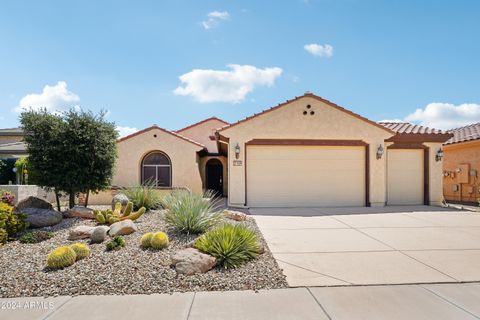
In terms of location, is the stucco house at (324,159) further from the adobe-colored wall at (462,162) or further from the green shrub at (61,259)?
the green shrub at (61,259)

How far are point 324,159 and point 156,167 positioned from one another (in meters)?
9.40

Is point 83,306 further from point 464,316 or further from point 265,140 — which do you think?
point 265,140

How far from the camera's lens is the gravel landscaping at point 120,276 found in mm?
4883

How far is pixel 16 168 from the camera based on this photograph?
1931 cm

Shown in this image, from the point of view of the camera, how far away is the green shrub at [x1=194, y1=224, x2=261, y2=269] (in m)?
5.67

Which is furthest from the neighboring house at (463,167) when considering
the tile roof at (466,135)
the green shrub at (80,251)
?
the green shrub at (80,251)

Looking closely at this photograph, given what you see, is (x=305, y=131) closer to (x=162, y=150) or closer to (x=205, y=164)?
(x=162, y=150)

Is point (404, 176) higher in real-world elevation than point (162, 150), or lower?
lower

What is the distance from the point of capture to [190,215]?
24.5 ft

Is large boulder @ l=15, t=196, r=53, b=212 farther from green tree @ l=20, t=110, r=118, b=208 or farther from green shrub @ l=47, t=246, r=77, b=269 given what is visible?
green shrub @ l=47, t=246, r=77, b=269

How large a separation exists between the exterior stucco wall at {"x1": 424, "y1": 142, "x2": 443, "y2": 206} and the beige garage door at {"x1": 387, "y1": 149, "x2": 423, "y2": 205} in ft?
1.42

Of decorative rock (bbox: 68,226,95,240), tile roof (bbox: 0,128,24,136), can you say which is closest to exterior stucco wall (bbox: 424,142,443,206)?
decorative rock (bbox: 68,226,95,240)

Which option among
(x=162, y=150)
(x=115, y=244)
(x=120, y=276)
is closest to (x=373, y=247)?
(x=120, y=276)

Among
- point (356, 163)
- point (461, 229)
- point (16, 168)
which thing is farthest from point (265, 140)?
point (16, 168)
